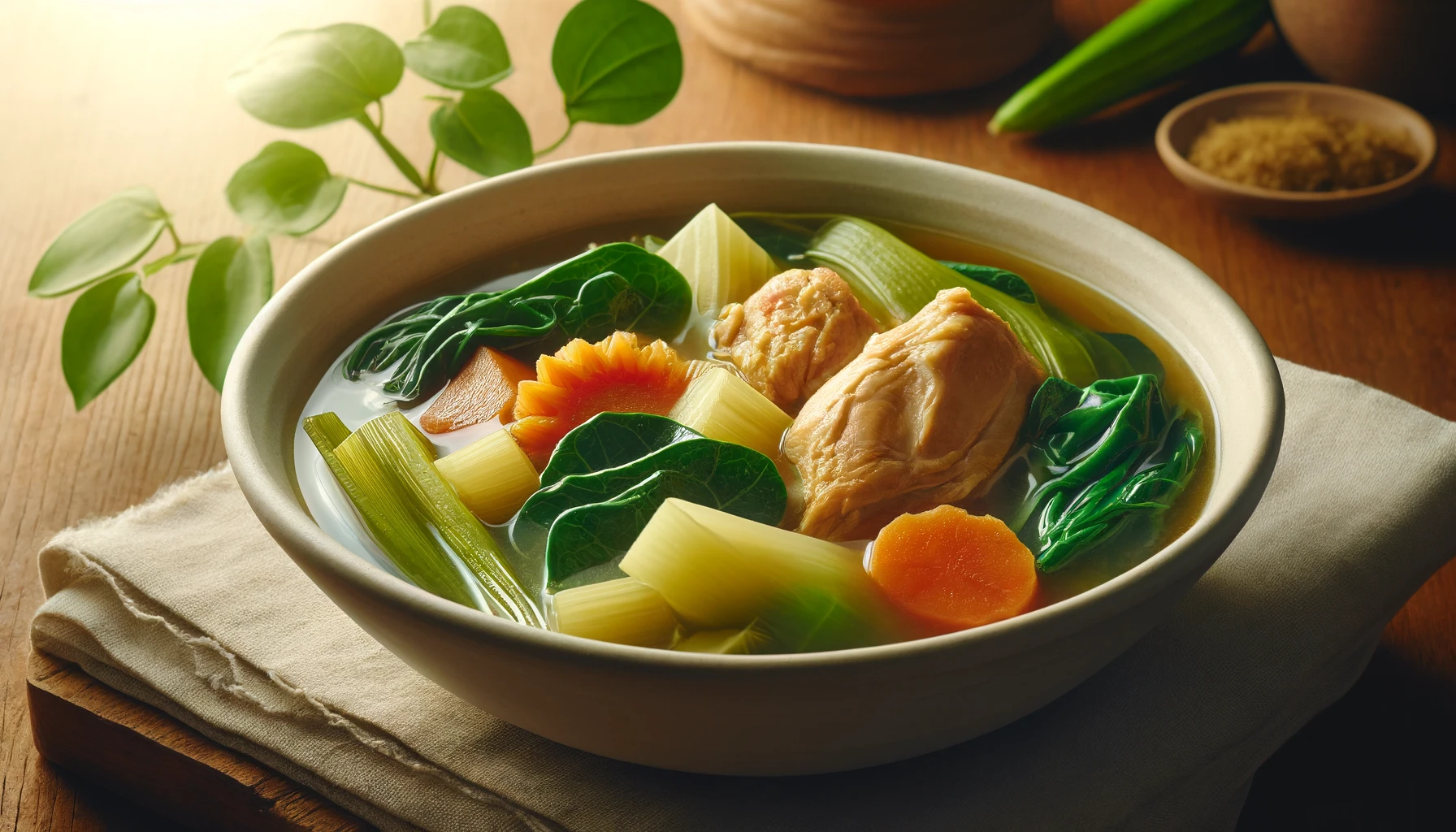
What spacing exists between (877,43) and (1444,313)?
1510 millimetres

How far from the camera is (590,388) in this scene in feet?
5.91

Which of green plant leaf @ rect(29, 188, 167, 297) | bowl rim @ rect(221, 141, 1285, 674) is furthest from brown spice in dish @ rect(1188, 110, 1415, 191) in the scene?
green plant leaf @ rect(29, 188, 167, 297)

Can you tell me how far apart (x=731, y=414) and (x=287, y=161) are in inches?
41.0

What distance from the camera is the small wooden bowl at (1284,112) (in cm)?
270

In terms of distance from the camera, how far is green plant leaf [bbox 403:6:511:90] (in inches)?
89.1

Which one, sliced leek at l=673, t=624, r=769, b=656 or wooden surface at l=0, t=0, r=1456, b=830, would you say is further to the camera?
wooden surface at l=0, t=0, r=1456, b=830

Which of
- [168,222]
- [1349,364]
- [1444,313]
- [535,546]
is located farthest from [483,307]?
[1444,313]

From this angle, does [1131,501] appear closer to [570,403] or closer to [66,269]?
[570,403]

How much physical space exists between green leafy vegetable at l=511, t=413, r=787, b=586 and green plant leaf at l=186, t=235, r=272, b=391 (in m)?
0.83

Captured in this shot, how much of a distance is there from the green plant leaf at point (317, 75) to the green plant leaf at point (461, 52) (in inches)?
2.3

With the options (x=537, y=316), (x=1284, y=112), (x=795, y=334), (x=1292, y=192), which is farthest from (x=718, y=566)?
(x=1284, y=112)

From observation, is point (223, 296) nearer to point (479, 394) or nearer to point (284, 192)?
point (284, 192)

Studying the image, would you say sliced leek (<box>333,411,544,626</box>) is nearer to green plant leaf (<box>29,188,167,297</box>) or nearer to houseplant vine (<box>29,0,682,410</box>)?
houseplant vine (<box>29,0,682,410</box>)

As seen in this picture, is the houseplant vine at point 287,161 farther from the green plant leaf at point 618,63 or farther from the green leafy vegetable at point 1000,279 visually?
the green leafy vegetable at point 1000,279
